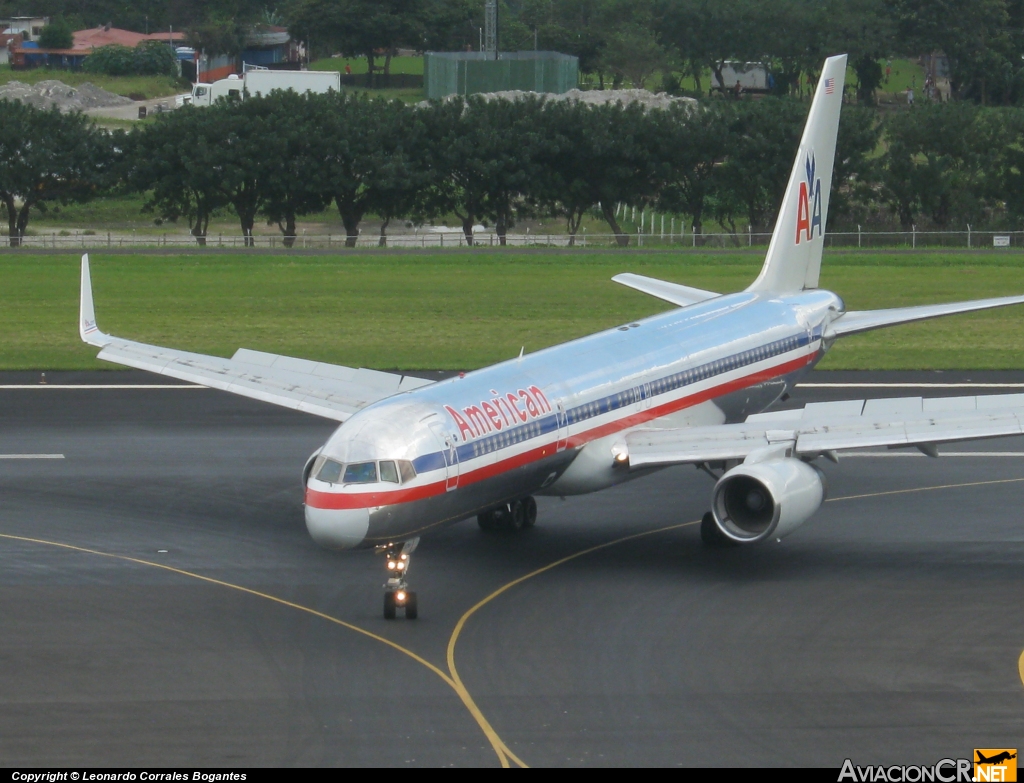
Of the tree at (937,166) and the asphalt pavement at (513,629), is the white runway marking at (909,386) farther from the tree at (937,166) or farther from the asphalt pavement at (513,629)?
the tree at (937,166)

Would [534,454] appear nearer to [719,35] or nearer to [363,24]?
[719,35]

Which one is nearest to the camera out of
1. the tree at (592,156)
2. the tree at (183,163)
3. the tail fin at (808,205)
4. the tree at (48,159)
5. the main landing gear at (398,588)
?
the main landing gear at (398,588)

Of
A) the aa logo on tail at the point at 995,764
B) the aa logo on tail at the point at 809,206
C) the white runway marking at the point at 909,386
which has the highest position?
the aa logo on tail at the point at 809,206

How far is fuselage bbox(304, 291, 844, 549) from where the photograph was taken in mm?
24812

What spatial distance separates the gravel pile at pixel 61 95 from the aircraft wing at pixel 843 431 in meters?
133

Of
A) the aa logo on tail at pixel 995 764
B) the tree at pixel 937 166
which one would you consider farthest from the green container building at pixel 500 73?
the aa logo on tail at pixel 995 764

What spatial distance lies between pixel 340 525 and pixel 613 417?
26.0 feet

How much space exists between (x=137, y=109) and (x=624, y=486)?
145000 mm

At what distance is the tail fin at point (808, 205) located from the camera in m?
39.3

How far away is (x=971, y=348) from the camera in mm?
55312

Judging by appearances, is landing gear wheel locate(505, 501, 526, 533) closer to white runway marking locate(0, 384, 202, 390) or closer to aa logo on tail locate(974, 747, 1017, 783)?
aa logo on tail locate(974, 747, 1017, 783)

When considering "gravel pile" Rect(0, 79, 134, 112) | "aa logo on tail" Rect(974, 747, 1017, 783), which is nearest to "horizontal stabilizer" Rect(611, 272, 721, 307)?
"aa logo on tail" Rect(974, 747, 1017, 783)

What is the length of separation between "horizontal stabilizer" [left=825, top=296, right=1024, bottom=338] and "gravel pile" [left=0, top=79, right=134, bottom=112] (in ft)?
417

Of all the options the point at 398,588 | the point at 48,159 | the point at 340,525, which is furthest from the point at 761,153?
the point at 340,525
